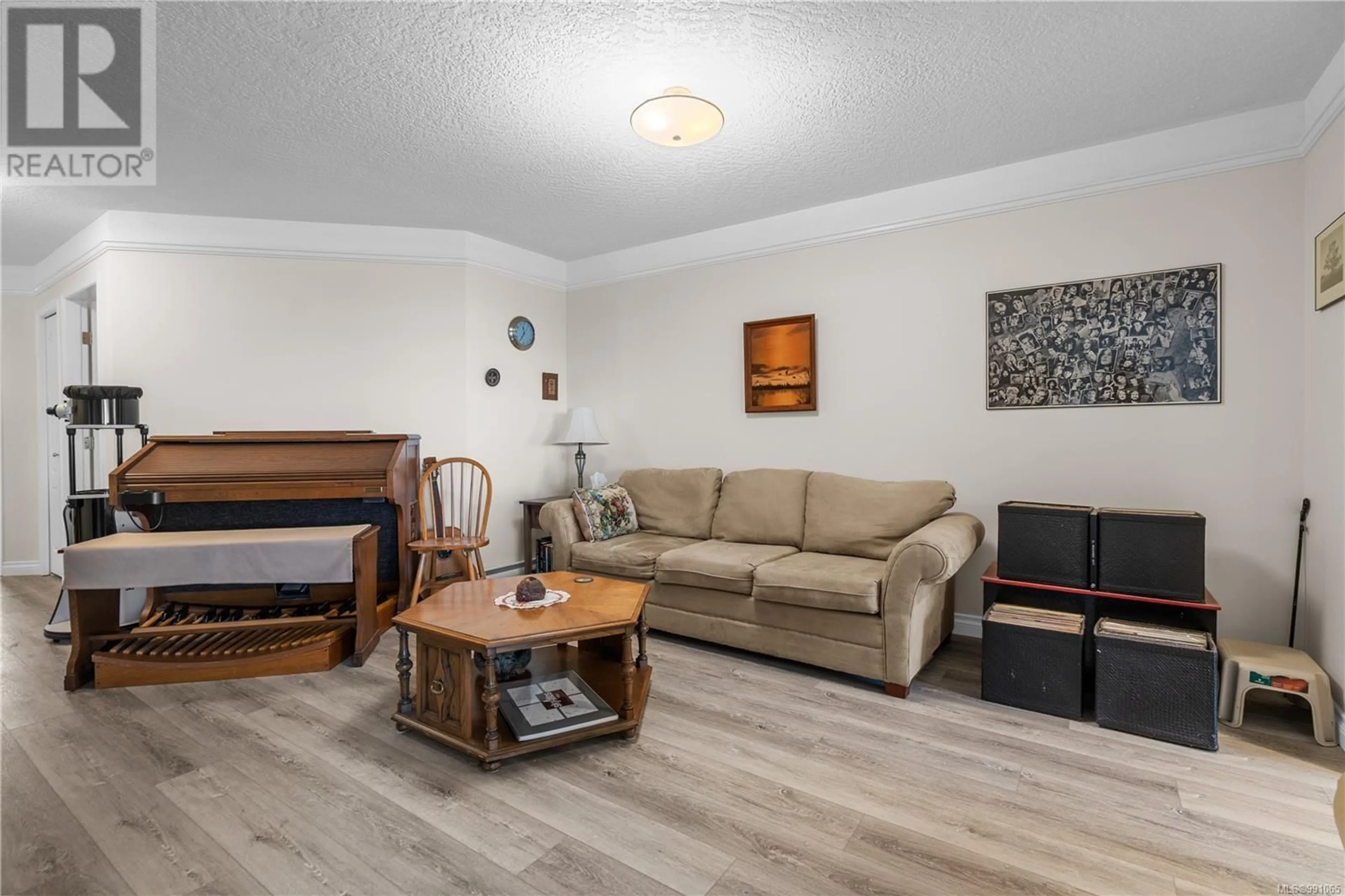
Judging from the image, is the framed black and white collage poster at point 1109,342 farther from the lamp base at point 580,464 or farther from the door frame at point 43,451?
the door frame at point 43,451

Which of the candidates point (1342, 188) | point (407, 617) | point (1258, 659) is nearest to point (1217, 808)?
point (1258, 659)

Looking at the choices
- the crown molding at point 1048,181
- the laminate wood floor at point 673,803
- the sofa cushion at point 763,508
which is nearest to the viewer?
the laminate wood floor at point 673,803

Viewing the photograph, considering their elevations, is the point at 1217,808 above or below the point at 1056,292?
below

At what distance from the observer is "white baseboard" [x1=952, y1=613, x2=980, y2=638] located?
350 centimetres

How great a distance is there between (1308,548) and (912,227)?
2.42 metres

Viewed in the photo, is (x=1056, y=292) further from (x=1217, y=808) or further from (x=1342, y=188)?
(x=1217, y=808)

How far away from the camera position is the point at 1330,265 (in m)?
2.42

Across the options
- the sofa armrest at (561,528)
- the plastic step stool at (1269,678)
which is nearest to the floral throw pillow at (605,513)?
the sofa armrest at (561,528)

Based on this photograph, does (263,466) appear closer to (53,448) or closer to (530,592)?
(530,592)

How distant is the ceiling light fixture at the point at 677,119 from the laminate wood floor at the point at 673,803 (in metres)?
2.41

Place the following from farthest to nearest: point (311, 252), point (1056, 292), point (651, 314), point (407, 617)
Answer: point (651, 314) < point (311, 252) < point (1056, 292) < point (407, 617)

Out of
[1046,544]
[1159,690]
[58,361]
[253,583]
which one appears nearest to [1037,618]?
[1046,544]

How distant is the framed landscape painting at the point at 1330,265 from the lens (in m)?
2.31

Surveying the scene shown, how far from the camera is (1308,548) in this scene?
2.65 metres
